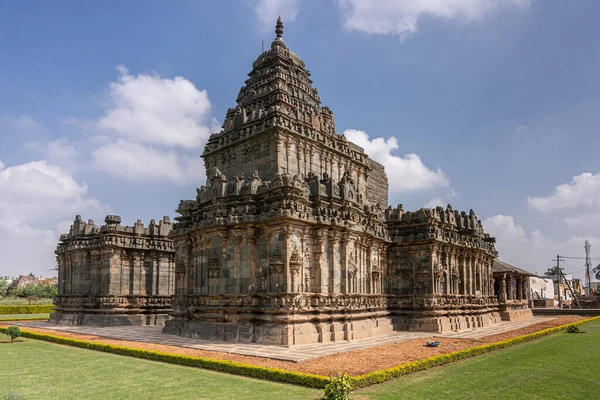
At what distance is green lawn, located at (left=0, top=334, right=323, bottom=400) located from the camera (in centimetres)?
1186

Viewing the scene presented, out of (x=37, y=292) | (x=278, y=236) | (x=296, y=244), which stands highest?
(x=278, y=236)

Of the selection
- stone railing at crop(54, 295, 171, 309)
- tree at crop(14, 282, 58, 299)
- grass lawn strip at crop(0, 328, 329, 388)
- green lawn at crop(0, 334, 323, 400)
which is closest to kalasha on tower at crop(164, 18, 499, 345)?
grass lawn strip at crop(0, 328, 329, 388)

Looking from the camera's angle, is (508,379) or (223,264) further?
(223,264)

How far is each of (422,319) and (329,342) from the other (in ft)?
30.6

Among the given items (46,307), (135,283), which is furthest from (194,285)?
(46,307)

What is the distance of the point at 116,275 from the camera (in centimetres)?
3359

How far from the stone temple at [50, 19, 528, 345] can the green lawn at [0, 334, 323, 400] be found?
643 centimetres

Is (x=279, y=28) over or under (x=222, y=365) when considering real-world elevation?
over

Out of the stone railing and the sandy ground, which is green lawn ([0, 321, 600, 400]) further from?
the stone railing

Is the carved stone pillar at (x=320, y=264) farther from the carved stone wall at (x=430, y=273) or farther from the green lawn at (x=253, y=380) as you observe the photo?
the carved stone wall at (x=430, y=273)

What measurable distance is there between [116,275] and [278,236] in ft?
56.3

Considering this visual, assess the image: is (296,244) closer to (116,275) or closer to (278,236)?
(278,236)

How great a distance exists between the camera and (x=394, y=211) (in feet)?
104

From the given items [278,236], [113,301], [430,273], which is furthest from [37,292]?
[278,236]
